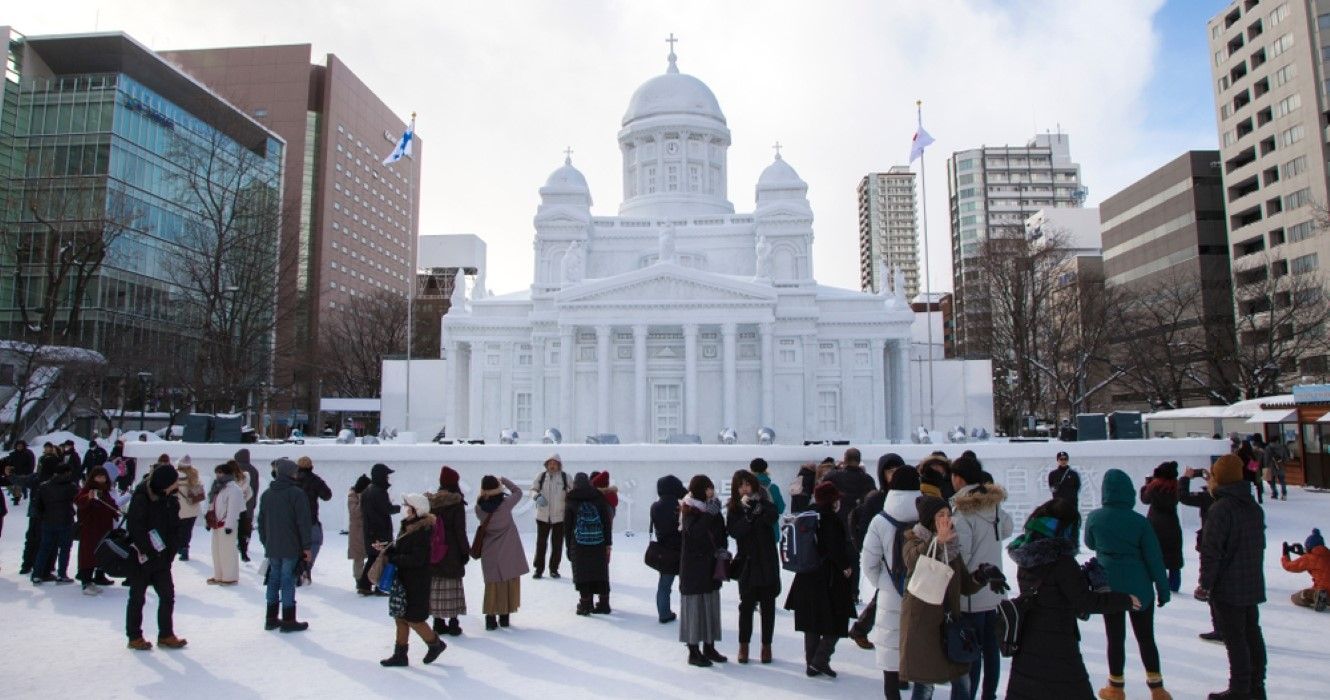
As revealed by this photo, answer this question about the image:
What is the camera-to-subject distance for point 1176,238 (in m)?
69.4

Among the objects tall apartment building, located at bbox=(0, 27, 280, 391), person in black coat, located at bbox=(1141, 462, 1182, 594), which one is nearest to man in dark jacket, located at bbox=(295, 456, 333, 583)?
person in black coat, located at bbox=(1141, 462, 1182, 594)

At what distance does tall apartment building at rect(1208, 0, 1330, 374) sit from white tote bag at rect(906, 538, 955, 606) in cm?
5610

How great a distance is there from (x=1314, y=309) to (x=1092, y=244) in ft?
177

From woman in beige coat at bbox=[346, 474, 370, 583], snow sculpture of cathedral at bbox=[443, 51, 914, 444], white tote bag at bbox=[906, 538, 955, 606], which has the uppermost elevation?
snow sculpture of cathedral at bbox=[443, 51, 914, 444]

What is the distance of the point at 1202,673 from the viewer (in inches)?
331

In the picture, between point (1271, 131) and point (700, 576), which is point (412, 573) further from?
point (1271, 131)

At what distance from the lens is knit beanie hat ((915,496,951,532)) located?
20.9 feet

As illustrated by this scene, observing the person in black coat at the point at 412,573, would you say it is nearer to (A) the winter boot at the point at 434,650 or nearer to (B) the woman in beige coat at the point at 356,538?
(A) the winter boot at the point at 434,650

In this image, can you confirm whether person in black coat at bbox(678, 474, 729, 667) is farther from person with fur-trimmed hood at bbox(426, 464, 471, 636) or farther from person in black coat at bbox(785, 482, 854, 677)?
person with fur-trimmed hood at bbox(426, 464, 471, 636)

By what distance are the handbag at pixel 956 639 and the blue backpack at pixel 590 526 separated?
5.56 m

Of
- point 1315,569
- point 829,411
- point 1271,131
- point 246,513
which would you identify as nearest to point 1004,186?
point 1271,131

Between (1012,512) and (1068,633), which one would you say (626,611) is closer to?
(1068,633)

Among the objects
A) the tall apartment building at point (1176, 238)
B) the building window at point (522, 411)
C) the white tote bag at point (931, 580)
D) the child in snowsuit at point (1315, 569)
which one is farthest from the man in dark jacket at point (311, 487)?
the tall apartment building at point (1176, 238)

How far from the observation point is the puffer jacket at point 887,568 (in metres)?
6.76
